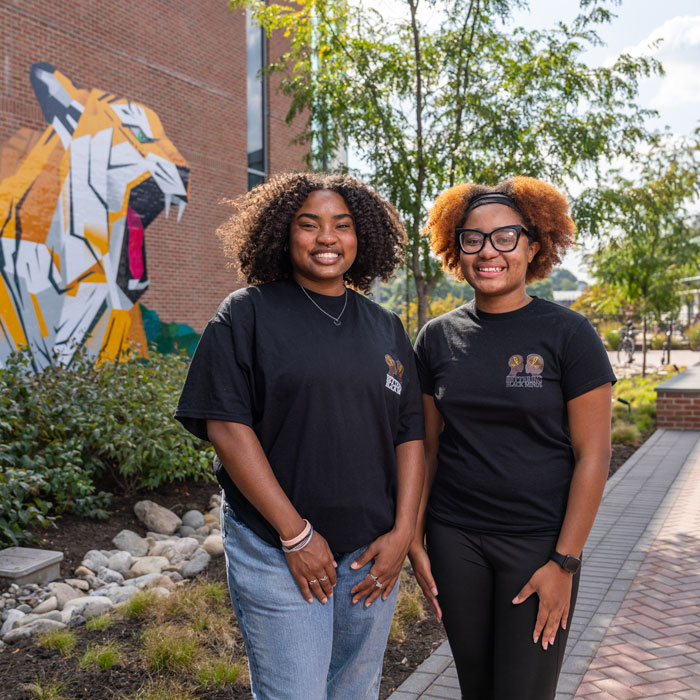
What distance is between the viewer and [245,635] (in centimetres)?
193

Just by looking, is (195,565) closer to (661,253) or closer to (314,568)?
(314,568)

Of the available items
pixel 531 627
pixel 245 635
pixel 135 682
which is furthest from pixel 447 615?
pixel 135 682

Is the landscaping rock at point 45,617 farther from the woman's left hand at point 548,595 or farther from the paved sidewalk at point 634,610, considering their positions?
the woman's left hand at point 548,595

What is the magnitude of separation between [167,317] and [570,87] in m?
8.01

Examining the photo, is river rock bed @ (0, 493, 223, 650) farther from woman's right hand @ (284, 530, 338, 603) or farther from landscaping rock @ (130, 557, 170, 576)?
woman's right hand @ (284, 530, 338, 603)

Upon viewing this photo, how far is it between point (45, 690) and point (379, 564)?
74.8 inches

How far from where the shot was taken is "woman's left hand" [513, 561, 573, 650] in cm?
201

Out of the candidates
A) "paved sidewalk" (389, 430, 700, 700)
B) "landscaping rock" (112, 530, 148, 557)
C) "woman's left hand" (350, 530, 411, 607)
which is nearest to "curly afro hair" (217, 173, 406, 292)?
"woman's left hand" (350, 530, 411, 607)

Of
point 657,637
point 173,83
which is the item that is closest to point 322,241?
point 657,637

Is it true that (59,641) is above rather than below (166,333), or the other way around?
below

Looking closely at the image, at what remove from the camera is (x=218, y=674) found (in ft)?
10.6

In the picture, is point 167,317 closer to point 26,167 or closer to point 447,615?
point 26,167

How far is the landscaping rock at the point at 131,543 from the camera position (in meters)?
5.23

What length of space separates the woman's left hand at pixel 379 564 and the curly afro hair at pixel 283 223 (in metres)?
0.80
